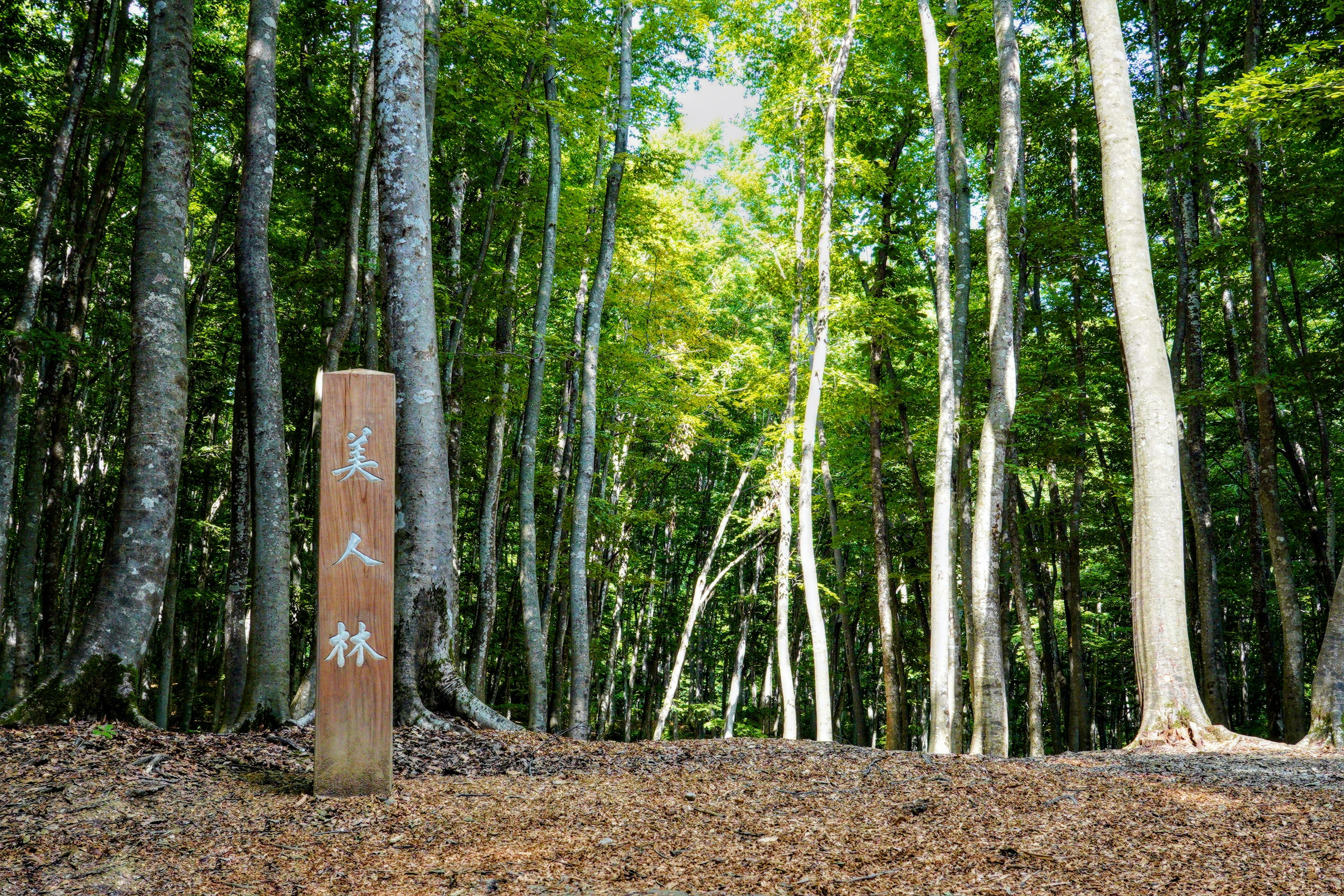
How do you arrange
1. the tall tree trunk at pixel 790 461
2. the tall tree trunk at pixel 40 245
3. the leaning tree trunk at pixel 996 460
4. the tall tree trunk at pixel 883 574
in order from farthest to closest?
the tall tree trunk at pixel 883 574
the tall tree trunk at pixel 790 461
the leaning tree trunk at pixel 996 460
the tall tree trunk at pixel 40 245

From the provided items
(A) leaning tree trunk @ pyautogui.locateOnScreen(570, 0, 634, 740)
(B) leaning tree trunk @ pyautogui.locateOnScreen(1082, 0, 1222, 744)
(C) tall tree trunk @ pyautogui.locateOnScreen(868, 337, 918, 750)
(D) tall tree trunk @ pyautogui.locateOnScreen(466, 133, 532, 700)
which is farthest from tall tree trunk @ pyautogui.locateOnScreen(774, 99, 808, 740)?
(B) leaning tree trunk @ pyautogui.locateOnScreen(1082, 0, 1222, 744)

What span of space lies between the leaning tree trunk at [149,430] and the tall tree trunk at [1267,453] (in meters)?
11.2

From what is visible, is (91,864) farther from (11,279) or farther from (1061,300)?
(1061,300)

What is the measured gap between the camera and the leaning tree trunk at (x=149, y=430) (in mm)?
4980

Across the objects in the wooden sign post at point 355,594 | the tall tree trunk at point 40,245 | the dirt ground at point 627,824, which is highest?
the tall tree trunk at point 40,245

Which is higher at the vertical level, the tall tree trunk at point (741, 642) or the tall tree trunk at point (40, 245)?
the tall tree trunk at point (40, 245)

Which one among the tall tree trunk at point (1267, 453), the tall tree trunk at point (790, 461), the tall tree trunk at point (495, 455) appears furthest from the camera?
the tall tree trunk at point (790, 461)

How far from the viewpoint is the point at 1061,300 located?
1605 centimetres

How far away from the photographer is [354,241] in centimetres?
890

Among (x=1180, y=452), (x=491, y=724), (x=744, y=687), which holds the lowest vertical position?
(x=744, y=687)

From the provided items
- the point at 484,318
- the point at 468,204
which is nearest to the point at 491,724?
the point at 484,318

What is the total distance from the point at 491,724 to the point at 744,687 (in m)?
26.9

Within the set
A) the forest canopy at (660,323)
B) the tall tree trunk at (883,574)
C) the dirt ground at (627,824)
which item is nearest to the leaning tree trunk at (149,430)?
the forest canopy at (660,323)

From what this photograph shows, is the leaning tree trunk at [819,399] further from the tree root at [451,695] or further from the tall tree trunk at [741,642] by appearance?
the tall tree trunk at [741,642]
